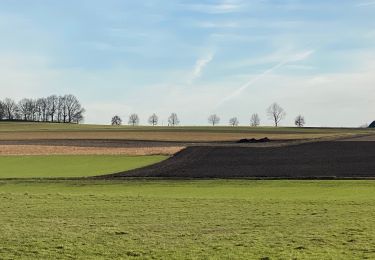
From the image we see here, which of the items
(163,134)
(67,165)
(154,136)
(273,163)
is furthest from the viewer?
(163,134)

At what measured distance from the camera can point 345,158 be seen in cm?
4719

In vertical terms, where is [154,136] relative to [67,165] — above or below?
above

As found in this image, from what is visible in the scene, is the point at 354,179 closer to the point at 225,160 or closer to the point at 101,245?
the point at 225,160

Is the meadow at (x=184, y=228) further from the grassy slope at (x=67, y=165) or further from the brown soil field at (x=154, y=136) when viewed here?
the brown soil field at (x=154, y=136)

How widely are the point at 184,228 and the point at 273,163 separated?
1251 inches

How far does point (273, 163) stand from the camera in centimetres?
→ 4478

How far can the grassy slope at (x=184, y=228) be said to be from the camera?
10711 millimetres

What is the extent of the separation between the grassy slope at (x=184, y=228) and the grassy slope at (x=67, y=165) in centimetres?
1769

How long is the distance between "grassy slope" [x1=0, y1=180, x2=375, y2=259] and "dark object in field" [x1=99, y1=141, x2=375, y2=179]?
1663 centimetres

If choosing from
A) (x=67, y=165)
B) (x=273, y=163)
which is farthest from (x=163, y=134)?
(x=273, y=163)

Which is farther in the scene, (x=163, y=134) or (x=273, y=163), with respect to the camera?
(x=163, y=134)

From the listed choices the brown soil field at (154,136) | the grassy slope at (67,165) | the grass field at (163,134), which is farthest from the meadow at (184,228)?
the grass field at (163,134)

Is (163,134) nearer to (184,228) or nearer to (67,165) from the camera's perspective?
(67,165)

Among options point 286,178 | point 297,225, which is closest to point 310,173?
point 286,178
